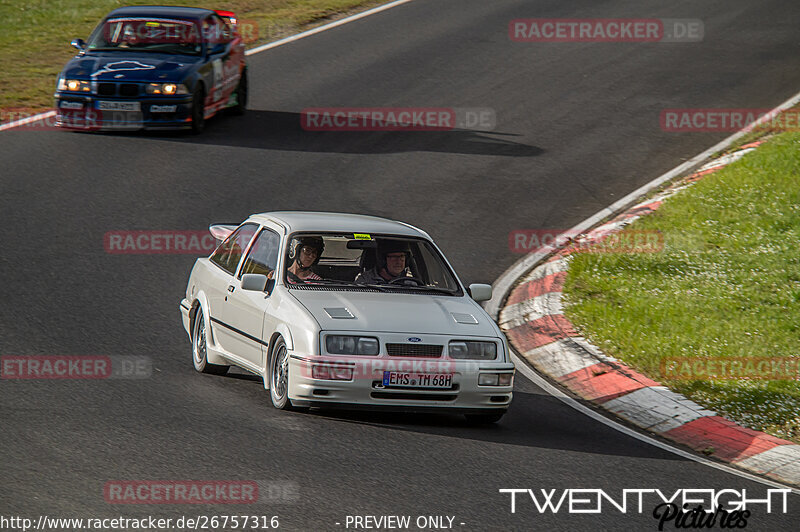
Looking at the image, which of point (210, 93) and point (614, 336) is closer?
point (614, 336)

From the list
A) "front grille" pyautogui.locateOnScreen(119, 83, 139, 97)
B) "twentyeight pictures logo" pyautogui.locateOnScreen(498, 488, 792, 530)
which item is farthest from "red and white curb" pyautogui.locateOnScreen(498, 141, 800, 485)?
"front grille" pyautogui.locateOnScreen(119, 83, 139, 97)

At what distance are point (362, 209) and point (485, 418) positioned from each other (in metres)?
6.70

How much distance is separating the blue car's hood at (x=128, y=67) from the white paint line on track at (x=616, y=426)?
8399mm

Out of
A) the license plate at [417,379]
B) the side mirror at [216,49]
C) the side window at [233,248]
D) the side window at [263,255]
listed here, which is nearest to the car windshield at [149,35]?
the side mirror at [216,49]

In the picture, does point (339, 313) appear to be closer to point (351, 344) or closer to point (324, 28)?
point (351, 344)

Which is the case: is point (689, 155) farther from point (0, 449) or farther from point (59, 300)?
point (0, 449)

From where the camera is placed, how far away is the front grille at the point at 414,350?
820cm

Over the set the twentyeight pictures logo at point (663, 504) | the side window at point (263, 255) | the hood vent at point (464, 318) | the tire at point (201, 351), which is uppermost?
the side window at point (263, 255)

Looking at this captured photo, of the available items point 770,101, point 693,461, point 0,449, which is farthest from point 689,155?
point 0,449

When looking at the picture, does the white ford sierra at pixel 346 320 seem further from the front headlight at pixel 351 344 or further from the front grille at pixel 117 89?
the front grille at pixel 117 89

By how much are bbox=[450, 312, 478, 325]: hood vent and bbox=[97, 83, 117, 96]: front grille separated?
9861mm

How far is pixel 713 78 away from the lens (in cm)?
2191

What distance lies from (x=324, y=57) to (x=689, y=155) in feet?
27.7

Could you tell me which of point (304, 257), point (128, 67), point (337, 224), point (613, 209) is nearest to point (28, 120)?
point (128, 67)
